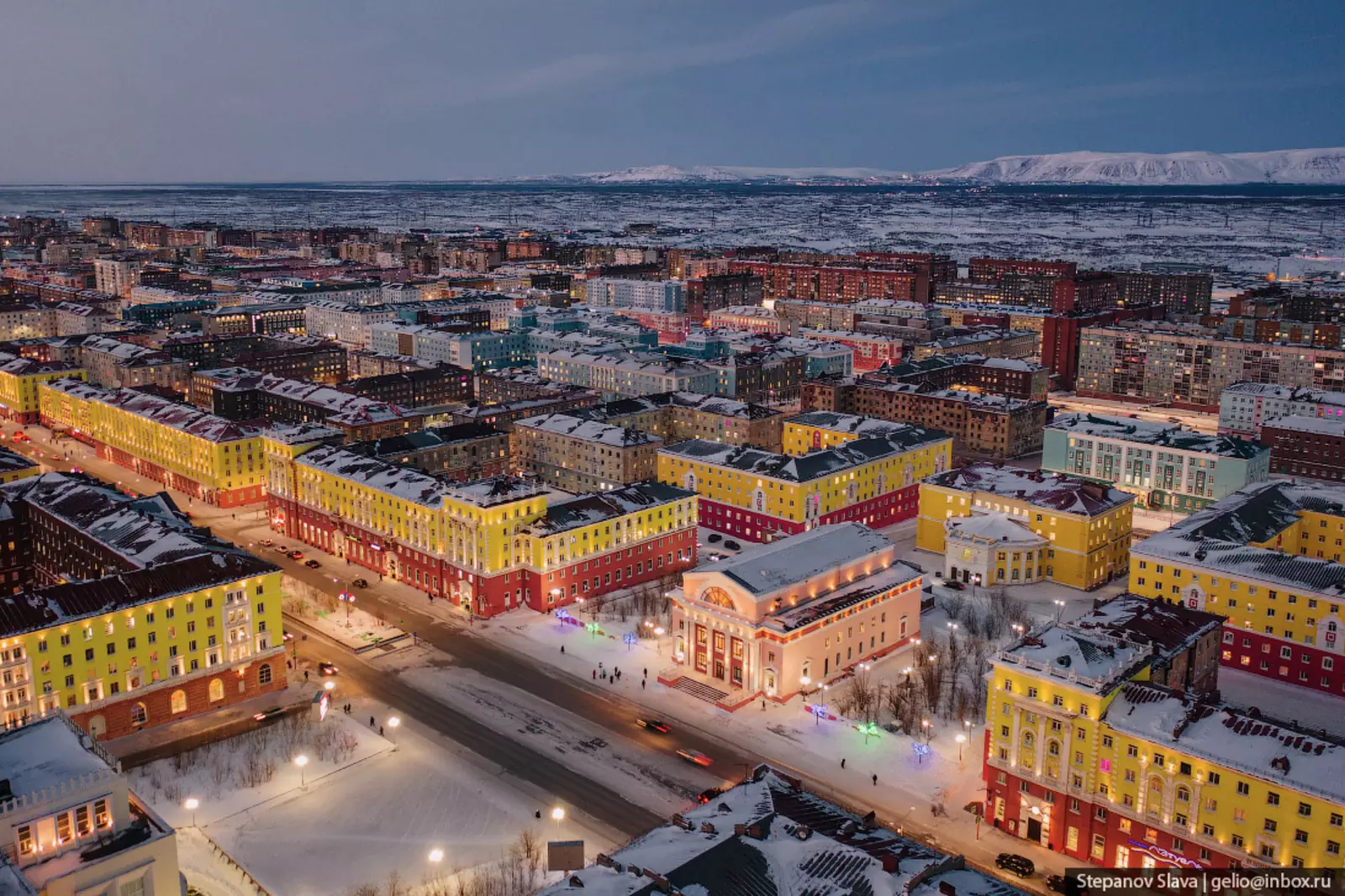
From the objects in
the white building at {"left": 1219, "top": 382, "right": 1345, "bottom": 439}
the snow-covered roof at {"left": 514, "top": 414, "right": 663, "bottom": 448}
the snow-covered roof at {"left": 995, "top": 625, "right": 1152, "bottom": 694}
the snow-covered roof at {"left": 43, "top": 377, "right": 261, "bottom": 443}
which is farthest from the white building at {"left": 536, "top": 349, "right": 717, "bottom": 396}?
the snow-covered roof at {"left": 995, "top": 625, "right": 1152, "bottom": 694}

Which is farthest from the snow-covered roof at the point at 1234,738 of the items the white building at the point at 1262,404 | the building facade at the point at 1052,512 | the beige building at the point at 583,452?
the white building at the point at 1262,404

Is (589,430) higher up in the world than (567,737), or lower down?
higher up

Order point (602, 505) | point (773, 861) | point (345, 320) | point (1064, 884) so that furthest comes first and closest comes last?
1. point (345, 320)
2. point (602, 505)
3. point (1064, 884)
4. point (773, 861)

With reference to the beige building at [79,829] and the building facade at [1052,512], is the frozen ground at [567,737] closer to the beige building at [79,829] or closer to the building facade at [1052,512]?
the beige building at [79,829]

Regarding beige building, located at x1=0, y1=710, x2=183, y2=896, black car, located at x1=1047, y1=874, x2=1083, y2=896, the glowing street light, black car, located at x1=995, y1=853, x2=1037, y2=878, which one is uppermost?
beige building, located at x1=0, y1=710, x2=183, y2=896

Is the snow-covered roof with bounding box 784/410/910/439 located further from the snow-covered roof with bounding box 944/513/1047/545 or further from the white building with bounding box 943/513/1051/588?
the white building with bounding box 943/513/1051/588

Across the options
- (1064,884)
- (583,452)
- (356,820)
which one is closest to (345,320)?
(583,452)

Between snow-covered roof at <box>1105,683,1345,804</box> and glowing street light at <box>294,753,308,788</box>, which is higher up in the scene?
snow-covered roof at <box>1105,683,1345,804</box>

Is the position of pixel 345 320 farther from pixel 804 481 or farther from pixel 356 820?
pixel 356 820

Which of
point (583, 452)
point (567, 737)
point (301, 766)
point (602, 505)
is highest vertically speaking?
point (602, 505)
